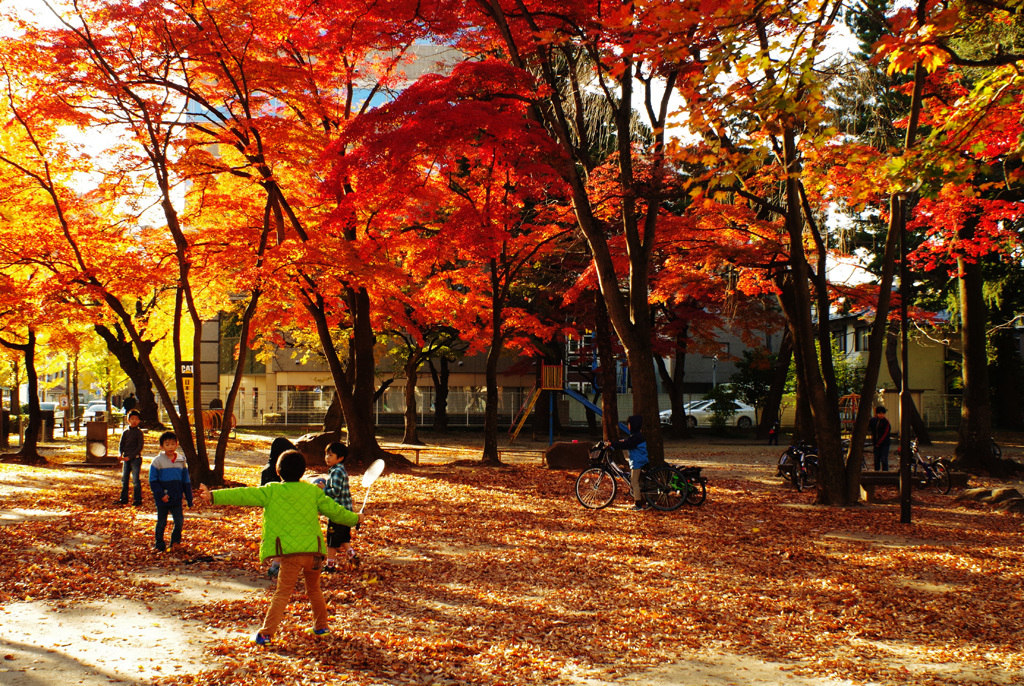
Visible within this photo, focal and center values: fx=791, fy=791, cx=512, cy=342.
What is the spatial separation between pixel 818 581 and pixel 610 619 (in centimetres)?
274

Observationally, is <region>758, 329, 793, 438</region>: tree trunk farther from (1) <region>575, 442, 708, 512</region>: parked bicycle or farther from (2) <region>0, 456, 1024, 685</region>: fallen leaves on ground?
(1) <region>575, 442, 708, 512</region>: parked bicycle

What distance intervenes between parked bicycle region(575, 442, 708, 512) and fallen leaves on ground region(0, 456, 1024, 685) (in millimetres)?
259

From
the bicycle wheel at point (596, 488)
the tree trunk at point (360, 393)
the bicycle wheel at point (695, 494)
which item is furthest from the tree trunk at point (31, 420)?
the bicycle wheel at point (695, 494)

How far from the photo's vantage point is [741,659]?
5816 mm

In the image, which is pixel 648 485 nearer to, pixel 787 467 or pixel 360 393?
pixel 787 467

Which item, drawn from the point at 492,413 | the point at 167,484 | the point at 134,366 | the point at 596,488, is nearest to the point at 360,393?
the point at 492,413

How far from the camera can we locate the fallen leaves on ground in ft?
18.7

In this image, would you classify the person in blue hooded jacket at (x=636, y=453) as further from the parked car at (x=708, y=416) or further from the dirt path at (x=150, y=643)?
the parked car at (x=708, y=416)

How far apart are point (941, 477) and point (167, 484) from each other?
551 inches

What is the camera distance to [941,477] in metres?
15.5

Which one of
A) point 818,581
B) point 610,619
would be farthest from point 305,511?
point 818,581

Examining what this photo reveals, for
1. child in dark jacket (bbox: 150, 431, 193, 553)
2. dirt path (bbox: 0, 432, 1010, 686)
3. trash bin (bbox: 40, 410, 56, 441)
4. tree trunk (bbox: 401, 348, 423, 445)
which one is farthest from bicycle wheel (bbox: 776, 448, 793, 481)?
trash bin (bbox: 40, 410, 56, 441)

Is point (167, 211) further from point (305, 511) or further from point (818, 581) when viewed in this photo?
point (818, 581)

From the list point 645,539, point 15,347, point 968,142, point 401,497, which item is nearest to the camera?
point 968,142
